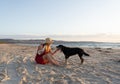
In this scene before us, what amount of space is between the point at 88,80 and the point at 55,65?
3.10m

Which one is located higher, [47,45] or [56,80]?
[47,45]

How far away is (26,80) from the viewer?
269 inches

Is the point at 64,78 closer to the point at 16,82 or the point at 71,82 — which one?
the point at 71,82

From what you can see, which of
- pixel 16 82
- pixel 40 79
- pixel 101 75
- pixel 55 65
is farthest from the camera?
pixel 55 65

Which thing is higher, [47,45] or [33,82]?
[47,45]

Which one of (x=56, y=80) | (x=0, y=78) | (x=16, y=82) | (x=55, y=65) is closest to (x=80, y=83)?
(x=56, y=80)

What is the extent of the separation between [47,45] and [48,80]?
367 cm

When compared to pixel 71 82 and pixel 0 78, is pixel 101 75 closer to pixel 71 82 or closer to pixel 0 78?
pixel 71 82

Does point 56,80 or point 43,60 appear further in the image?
point 43,60

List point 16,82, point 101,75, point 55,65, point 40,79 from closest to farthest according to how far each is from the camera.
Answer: point 16,82 → point 40,79 → point 101,75 → point 55,65

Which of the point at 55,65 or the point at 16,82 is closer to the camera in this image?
the point at 16,82

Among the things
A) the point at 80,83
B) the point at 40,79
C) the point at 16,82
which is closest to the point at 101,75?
the point at 80,83

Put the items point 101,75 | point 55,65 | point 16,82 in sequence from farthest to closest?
point 55,65 < point 101,75 < point 16,82

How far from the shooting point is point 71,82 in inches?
267
